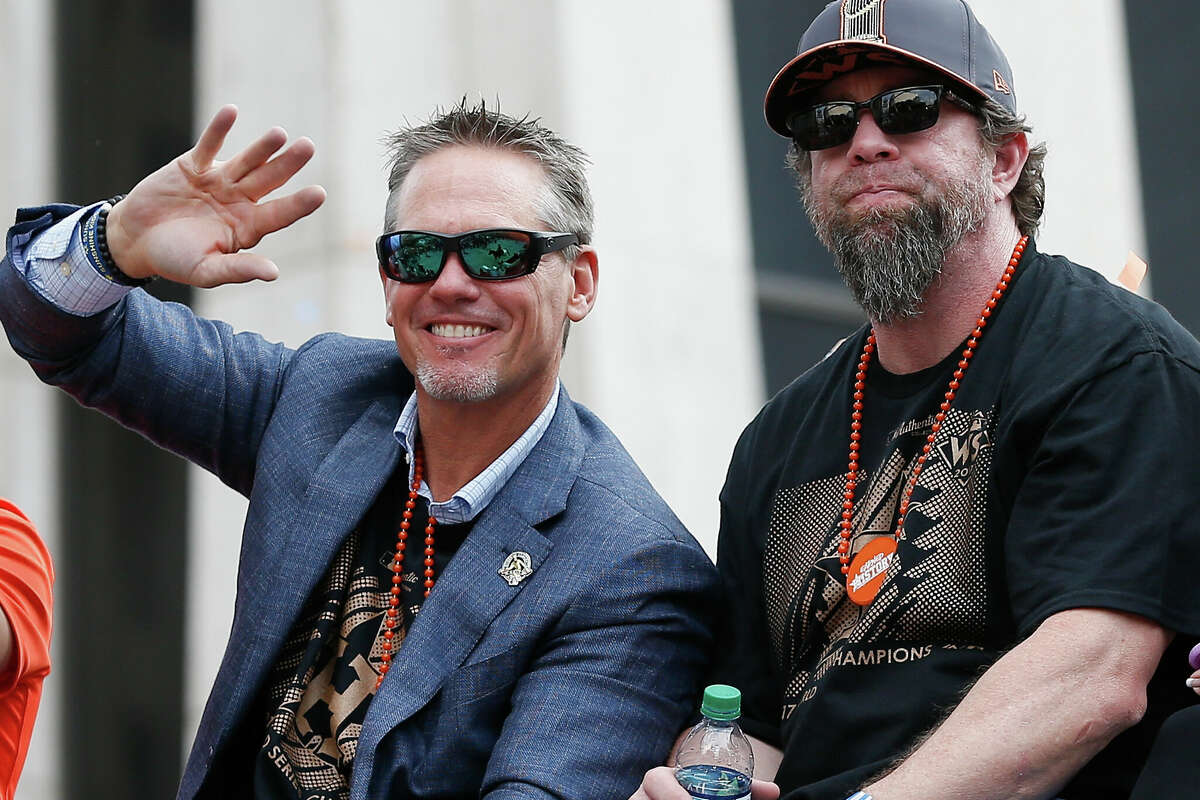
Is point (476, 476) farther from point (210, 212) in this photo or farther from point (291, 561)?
point (210, 212)

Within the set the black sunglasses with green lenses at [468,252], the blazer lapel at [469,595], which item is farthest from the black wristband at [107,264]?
the blazer lapel at [469,595]

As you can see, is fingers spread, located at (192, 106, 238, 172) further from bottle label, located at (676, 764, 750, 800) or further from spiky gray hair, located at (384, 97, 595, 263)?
bottle label, located at (676, 764, 750, 800)

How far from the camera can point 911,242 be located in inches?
114

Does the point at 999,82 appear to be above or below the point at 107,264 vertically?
above

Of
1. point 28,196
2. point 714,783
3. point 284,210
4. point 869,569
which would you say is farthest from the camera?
point 28,196

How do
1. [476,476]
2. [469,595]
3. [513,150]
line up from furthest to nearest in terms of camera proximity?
[513,150] < [476,476] < [469,595]

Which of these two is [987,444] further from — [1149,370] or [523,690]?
[523,690]

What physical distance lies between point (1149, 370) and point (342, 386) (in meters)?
1.70

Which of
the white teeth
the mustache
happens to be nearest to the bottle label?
the white teeth

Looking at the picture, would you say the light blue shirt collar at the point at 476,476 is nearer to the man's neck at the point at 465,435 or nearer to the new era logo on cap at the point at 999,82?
the man's neck at the point at 465,435

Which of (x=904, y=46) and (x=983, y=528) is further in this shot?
(x=904, y=46)

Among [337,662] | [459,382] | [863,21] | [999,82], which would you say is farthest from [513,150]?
[337,662]

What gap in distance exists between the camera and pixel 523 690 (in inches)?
115

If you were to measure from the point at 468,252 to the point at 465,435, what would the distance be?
39 centimetres
